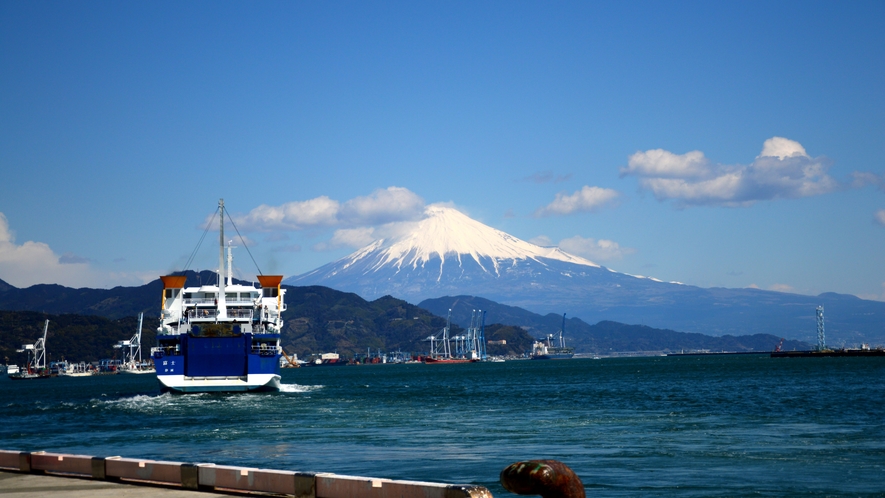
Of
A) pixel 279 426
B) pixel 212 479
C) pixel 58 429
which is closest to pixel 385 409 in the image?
pixel 279 426

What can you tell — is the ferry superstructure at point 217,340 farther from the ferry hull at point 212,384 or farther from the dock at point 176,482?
the dock at point 176,482

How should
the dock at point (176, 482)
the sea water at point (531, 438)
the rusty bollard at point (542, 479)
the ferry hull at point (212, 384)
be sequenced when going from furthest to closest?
the ferry hull at point (212, 384) → the sea water at point (531, 438) → the dock at point (176, 482) → the rusty bollard at point (542, 479)

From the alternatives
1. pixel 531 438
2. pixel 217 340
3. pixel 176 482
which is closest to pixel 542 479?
pixel 176 482

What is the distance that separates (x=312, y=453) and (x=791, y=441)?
16.0 metres

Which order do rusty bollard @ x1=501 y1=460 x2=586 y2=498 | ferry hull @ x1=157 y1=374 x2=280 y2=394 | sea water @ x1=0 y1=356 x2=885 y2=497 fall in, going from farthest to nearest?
ferry hull @ x1=157 y1=374 x2=280 y2=394 < sea water @ x1=0 y1=356 x2=885 y2=497 < rusty bollard @ x1=501 y1=460 x2=586 y2=498

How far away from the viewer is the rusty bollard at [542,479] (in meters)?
10.5

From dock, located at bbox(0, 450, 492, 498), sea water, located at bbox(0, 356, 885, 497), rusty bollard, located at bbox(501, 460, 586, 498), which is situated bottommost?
sea water, located at bbox(0, 356, 885, 497)

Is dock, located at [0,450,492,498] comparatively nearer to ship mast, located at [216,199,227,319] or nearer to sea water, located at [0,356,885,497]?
sea water, located at [0,356,885,497]

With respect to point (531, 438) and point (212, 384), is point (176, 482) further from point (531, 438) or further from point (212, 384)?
point (212, 384)

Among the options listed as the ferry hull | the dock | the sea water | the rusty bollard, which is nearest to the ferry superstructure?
the ferry hull

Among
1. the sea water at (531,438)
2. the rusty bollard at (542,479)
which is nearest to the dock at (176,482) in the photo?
the rusty bollard at (542,479)

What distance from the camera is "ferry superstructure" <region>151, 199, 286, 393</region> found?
223 feet

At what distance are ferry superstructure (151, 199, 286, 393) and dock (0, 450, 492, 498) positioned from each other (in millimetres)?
49633

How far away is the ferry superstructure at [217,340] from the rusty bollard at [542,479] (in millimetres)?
59318
